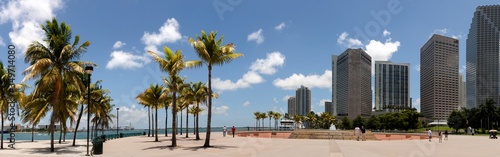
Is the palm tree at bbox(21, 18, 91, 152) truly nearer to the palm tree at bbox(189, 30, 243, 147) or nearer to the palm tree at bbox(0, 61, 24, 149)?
the palm tree at bbox(0, 61, 24, 149)

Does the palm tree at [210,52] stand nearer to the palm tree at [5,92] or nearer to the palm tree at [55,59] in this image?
the palm tree at [55,59]

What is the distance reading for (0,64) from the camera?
27672 millimetres

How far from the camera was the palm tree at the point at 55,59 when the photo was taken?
958 inches

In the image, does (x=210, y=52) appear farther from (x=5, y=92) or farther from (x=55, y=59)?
(x=5, y=92)

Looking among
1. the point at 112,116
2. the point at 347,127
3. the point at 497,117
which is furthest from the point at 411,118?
the point at 112,116

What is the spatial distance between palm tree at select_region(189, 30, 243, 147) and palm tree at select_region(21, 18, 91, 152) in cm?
767

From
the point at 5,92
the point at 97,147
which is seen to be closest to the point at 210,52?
the point at 97,147

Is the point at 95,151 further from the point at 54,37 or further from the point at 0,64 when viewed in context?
the point at 0,64

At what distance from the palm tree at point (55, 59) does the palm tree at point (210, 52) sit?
7670 mm

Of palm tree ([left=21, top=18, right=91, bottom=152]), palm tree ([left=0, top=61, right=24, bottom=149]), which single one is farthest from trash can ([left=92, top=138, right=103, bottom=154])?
palm tree ([left=0, top=61, right=24, bottom=149])

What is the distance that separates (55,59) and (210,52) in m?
10.2

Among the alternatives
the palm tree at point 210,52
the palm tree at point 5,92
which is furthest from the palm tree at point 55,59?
the palm tree at point 210,52

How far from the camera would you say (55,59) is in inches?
993

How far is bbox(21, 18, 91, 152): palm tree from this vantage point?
24328 millimetres
